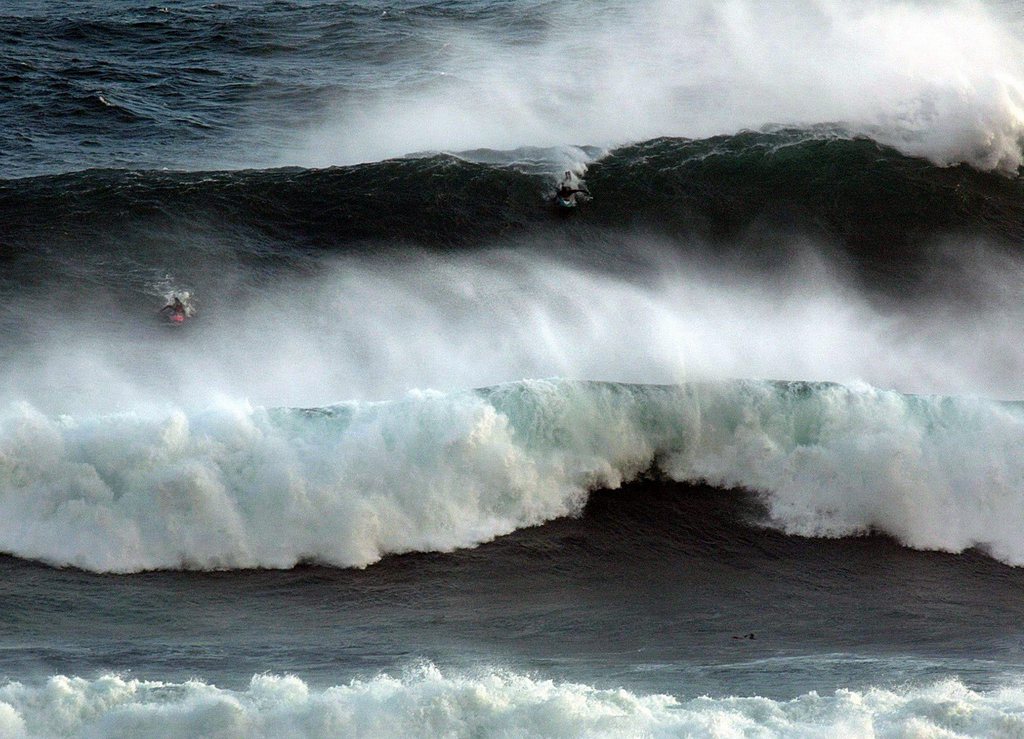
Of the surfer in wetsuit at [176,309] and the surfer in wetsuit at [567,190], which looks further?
the surfer in wetsuit at [567,190]

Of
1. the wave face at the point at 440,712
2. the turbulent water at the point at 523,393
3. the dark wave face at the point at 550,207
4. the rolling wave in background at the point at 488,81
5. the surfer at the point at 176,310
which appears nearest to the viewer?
the wave face at the point at 440,712

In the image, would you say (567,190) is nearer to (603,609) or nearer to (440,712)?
(603,609)

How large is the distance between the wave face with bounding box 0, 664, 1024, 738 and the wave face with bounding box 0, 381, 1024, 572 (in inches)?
132

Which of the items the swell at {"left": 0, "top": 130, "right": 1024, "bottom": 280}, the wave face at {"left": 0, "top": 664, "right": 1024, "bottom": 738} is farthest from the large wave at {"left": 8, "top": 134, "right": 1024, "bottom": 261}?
the wave face at {"left": 0, "top": 664, "right": 1024, "bottom": 738}

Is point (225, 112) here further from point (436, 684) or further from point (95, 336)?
point (436, 684)

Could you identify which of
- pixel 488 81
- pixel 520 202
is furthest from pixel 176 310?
pixel 488 81

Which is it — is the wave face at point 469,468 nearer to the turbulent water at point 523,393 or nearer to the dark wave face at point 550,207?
the turbulent water at point 523,393

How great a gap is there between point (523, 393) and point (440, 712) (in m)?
6.11

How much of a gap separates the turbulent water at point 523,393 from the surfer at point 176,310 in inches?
10.0

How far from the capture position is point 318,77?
28953 mm

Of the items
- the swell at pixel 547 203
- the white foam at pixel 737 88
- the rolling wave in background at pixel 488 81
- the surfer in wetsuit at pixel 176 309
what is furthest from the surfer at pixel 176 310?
the white foam at pixel 737 88

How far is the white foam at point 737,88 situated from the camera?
971 inches

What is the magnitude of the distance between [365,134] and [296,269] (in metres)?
5.62

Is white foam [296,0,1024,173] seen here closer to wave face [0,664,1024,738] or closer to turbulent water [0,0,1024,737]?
turbulent water [0,0,1024,737]
